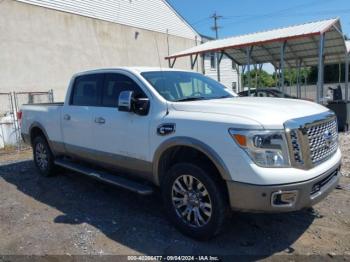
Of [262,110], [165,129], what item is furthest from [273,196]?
[165,129]

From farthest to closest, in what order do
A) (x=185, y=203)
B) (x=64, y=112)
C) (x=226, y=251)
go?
(x=64, y=112), (x=185, y=203), (x=226, y=251)

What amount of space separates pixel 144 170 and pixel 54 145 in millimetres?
2572

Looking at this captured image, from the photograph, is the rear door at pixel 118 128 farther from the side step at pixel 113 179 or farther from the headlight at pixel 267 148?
the headlight at pixel 267 148

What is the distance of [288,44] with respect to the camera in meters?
16.2

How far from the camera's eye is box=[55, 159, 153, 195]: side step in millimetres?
4106

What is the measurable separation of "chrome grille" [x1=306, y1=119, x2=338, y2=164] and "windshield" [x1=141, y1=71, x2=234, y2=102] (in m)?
1.48

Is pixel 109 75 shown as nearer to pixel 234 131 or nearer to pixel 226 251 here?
pixel 234 131

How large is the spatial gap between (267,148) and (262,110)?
46cm

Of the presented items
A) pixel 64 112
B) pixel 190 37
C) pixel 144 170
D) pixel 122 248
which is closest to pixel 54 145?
pixel 64 112

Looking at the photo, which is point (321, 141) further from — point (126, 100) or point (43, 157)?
point (43, 157)

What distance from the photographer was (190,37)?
23.1m

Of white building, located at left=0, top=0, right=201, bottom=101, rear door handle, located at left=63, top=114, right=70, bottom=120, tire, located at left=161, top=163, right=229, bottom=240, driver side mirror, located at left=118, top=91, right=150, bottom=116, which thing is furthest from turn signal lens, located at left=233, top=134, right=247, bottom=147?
white building, located at left=0, top=0, right=201, bottom=101

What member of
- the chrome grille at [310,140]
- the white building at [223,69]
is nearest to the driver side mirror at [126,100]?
the chrome grille at [310,140]

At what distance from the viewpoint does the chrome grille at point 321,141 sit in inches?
133
